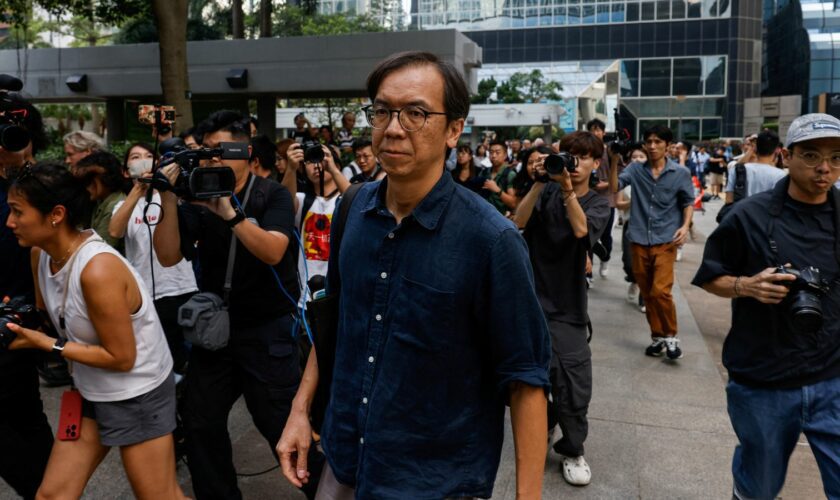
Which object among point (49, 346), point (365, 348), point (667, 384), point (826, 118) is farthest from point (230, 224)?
point (667, 384)

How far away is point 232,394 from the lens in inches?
136

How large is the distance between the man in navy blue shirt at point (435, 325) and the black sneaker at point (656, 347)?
505cm

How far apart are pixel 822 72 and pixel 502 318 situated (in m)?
60.7

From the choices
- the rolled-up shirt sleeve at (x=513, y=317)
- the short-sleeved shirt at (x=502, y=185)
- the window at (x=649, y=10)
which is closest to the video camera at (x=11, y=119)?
the rolled-up shirt sleeve at (x=513, y=317)

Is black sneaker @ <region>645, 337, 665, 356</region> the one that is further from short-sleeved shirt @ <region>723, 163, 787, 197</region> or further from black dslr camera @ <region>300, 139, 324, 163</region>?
black dslr camera @ <region>300, 139, 324, 163</region>

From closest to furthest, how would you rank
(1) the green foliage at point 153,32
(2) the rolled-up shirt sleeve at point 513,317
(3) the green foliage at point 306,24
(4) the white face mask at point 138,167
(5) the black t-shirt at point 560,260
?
(2) the rolled-up shirt sleeve at point 513,317 < (5) the black t-shirt at point 560,260 < (4) the white face mask at point 138,167 < (1) the green foliage at point 153,32 < (3) the green foliage at point 306,24

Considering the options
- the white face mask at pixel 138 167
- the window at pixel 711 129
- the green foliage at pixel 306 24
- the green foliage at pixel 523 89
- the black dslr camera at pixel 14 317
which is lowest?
the black dslr camera at pixel 14 317

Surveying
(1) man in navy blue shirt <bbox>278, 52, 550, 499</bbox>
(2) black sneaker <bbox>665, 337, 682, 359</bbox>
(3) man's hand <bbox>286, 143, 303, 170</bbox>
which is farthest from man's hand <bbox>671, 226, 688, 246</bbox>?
(1) man in navy blue shirt <bbox>278, 52, 550, 499</bbox>

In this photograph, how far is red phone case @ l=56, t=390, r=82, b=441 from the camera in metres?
2.85

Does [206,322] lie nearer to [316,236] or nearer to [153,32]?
[316,236]

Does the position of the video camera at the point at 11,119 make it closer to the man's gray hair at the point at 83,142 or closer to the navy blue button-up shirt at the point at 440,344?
the man's gray hair at the point at 83,142

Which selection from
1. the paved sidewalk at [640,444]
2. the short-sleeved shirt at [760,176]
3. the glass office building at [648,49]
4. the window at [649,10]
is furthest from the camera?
the window at [649,10]

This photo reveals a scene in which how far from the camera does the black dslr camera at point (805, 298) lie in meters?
2.64

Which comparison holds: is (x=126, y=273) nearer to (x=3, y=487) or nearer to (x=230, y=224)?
(x=230, y=224)
